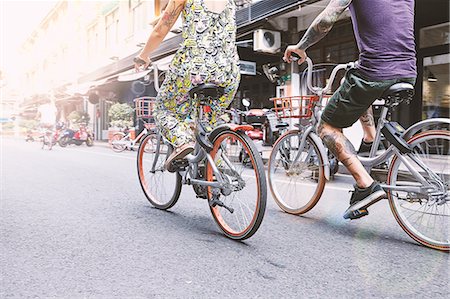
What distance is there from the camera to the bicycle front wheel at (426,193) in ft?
7.77

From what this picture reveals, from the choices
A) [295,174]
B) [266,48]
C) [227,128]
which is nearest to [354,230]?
[295,174]

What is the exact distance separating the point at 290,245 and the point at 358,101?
96cm

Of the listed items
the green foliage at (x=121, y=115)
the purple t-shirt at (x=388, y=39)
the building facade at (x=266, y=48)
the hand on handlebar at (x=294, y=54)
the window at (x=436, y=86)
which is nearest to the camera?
the purple t-shirt at (x=388, y=39)

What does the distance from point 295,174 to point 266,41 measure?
7.90 m

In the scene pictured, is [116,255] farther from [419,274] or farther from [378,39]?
[378,39]

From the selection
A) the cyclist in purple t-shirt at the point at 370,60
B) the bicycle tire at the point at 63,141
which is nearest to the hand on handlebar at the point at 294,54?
the cyclist in purple t-shirt at the point at 370,60

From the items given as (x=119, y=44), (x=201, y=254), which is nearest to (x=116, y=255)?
(x=201, y=254)

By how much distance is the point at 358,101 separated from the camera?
2.54 meters

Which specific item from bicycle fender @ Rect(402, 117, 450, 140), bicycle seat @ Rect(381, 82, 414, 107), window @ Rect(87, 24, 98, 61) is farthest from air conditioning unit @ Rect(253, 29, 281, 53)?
window @ Rect(87, 24, 98, 61)

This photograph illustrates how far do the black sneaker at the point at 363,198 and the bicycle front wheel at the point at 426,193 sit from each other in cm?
8

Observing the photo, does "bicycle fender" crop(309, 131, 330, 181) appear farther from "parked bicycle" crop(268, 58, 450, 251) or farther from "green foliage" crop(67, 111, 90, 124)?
"green foliage" crop(67, 111, 90, 124)

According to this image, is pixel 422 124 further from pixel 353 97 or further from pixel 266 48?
pixel 266 48

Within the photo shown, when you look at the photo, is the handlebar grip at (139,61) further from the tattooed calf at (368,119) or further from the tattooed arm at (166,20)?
the tattooed calf at (368,119)

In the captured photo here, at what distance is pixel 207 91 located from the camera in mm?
2725
